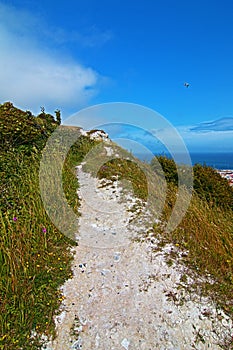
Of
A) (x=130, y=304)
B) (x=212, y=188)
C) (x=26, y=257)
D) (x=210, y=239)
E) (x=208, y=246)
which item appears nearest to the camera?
(x=130, y=304)

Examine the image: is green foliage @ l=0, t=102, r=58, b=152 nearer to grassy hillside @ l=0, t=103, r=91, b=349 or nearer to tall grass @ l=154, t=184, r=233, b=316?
grassy hillside @ l=0, t=103, r=91, b=349

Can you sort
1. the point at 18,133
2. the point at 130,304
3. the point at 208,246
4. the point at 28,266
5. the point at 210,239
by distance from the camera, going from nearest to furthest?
the point at 130,304 < the point at 28,266 < the point at 208,246 < the point at 210,239 < the point at 18,133

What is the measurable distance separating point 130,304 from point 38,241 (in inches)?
87.3

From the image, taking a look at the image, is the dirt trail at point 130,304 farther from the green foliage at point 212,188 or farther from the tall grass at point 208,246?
the green foliage at point 212,188

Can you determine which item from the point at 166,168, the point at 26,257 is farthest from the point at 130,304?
the point at 166,168

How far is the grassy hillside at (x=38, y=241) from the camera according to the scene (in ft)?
12.7

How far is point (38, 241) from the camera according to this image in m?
→ 5.16

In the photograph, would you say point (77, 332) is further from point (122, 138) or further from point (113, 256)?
point (122, 138)

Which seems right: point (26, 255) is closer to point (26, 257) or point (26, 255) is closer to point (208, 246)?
point (26, 257)

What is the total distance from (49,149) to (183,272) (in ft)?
23.3

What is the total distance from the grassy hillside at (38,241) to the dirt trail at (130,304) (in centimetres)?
26

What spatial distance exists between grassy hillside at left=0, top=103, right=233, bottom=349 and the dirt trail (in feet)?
0.85

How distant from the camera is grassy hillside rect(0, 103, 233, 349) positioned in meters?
3.86

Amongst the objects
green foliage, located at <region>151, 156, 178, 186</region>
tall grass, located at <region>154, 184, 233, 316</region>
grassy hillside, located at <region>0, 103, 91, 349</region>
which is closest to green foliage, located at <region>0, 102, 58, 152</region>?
grassy hillside, located at <region>0, 103, 91, 349</region>
